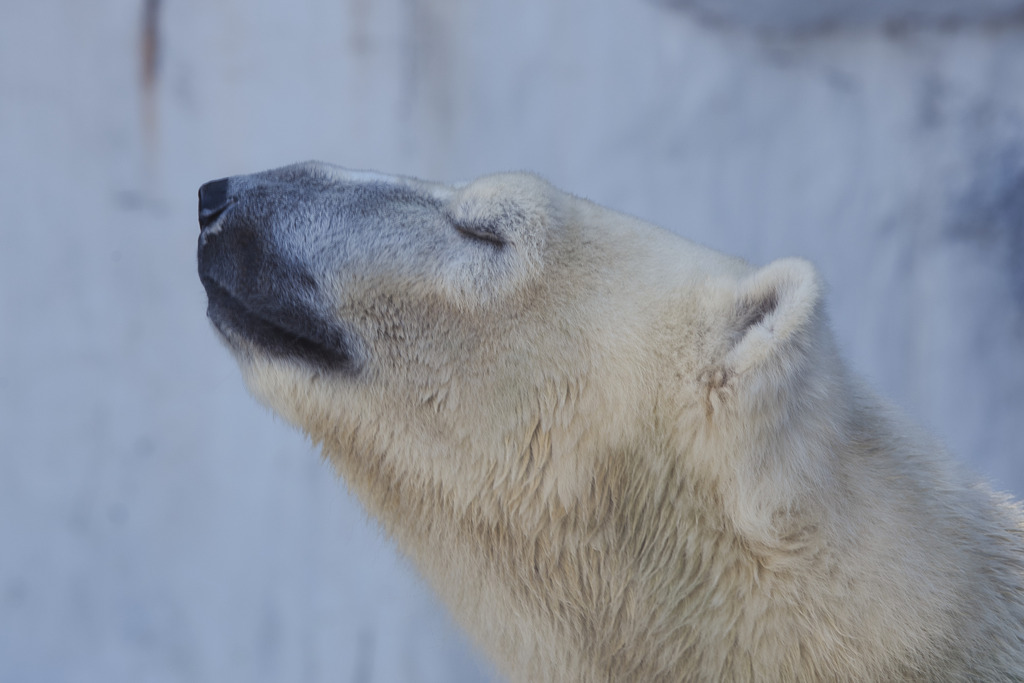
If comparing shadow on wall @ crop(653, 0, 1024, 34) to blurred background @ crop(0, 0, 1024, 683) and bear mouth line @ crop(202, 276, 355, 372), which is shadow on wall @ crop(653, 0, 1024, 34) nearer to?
blurred background @ crop(0, 0, 1024, 683)

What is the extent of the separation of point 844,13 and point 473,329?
1.67 metres

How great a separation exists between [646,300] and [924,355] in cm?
161

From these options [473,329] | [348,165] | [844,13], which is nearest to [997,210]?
[844,13]

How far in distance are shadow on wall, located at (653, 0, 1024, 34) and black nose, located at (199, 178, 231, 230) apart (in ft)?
4.76

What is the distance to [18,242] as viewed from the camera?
6.40 feet

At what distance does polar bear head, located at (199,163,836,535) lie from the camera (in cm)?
99

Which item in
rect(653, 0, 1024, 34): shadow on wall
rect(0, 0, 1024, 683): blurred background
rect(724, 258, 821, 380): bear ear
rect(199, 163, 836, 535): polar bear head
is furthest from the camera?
rect(653, 0, 1024, 34): shadow on wall

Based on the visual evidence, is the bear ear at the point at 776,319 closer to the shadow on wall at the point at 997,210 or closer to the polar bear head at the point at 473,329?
the polar bear head at the point at 473,329

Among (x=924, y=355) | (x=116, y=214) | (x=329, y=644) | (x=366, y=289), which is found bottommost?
(x=329, y=644)

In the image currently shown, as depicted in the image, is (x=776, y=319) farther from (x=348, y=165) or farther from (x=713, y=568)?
(x=348, y=165)

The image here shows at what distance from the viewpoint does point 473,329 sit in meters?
1.04

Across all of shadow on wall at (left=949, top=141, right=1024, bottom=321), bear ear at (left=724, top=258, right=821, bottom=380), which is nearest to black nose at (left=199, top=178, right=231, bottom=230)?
bear ear at (left=724, top=258, right=821, bottom=380)

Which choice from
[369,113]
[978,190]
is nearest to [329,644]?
[369,113]

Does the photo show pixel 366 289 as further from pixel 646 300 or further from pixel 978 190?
pixel 978 190
